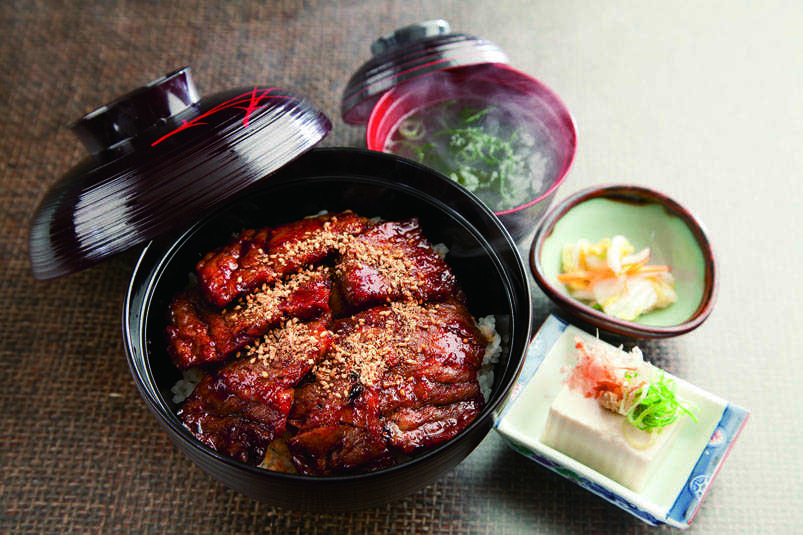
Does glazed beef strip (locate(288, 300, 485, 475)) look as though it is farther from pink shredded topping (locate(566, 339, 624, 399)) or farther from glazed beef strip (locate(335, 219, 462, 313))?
pink shredded topping (locate(566, 339, 624, 399))

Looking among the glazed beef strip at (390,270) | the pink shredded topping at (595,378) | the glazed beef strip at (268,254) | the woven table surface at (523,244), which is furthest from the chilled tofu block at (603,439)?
the glazed beef strip at (268,254)

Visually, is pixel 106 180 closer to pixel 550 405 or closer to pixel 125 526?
pixel 125 526

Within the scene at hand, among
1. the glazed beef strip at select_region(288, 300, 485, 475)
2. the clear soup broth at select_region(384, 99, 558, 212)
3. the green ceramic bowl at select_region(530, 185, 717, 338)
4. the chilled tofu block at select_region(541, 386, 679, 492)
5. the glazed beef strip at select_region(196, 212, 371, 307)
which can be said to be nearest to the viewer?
the glazed beef strip at select_region(288, 300, 485, 475)

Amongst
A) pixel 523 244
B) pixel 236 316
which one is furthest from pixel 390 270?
pixel 523 244

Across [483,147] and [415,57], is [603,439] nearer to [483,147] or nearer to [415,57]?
[483,147]

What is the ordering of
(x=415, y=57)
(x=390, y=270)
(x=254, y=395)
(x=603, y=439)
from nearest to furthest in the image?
(x=254, y=395), (x=603, y=439), (x=390, y=270), (x=415, y=57)

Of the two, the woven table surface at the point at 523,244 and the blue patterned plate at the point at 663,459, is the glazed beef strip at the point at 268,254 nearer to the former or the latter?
the woven table surface at the point at 523,244

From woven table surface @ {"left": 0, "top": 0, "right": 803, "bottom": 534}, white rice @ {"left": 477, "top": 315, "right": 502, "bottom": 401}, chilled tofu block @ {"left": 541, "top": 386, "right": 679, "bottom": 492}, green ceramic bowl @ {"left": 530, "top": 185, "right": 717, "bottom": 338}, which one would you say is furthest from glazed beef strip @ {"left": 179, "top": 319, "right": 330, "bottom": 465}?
green ceramic bowl @ {"left": 530, "top": 185, "right": 717, "bottom": 338}
